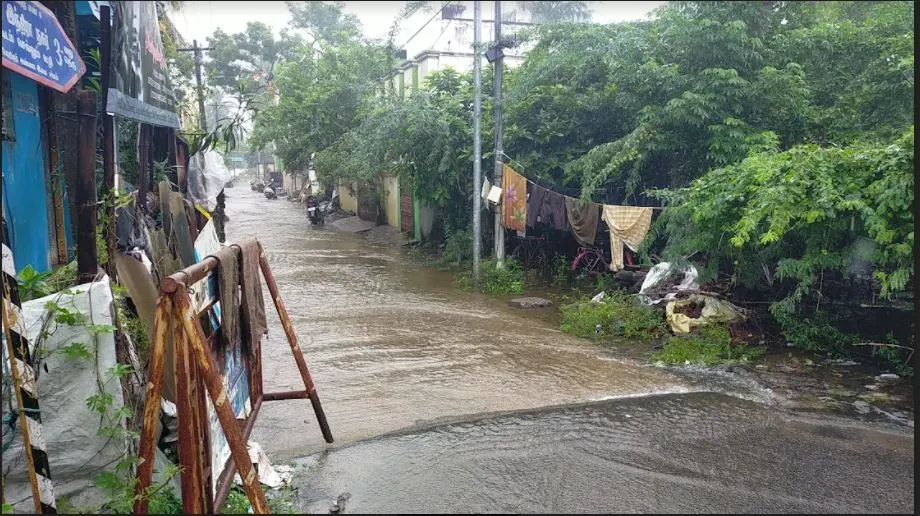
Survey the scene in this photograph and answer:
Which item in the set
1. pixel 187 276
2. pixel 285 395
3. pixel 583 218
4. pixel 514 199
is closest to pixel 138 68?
pixel 187 276

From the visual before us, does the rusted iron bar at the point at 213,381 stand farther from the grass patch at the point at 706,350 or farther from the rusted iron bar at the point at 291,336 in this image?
the grass patch at the point at 706,350

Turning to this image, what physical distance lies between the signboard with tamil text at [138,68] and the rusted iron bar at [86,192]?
60cm

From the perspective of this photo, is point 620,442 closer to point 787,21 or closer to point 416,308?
point 416,308

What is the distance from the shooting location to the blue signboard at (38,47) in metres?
3.40

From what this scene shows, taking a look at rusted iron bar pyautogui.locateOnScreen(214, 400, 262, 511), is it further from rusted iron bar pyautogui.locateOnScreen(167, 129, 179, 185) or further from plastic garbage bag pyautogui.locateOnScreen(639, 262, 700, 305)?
plastic garbage bag pyautogui.locateOnScreen(639, 262, 700, 305)

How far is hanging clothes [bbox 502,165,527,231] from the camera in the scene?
41.9 feet

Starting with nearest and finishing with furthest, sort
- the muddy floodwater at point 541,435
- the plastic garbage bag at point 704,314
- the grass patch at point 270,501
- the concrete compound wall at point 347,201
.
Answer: the grass patch at point 270,501, the muddy floodwater at point 541,435, the plastic garbage bag at point 704,314, the concrete compound wall at point 347,201

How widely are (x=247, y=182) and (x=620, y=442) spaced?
6667 centimetres

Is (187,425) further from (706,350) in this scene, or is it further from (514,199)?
(514,199)

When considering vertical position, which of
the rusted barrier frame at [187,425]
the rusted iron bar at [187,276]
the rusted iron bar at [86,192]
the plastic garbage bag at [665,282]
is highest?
the rusted iron bar at [86,192]

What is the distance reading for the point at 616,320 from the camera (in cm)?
941

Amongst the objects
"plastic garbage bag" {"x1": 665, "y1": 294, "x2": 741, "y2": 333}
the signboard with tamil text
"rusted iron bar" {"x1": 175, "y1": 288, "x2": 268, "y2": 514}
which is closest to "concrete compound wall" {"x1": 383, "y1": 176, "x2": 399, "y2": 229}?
"plastic garbage bag" {"x1": 665, "y1": 294, "x2": 741, "y2": 333}

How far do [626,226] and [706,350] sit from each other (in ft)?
9.88

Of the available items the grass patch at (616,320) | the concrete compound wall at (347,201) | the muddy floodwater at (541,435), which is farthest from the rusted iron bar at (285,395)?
the concrete compound wall at (347,201)
